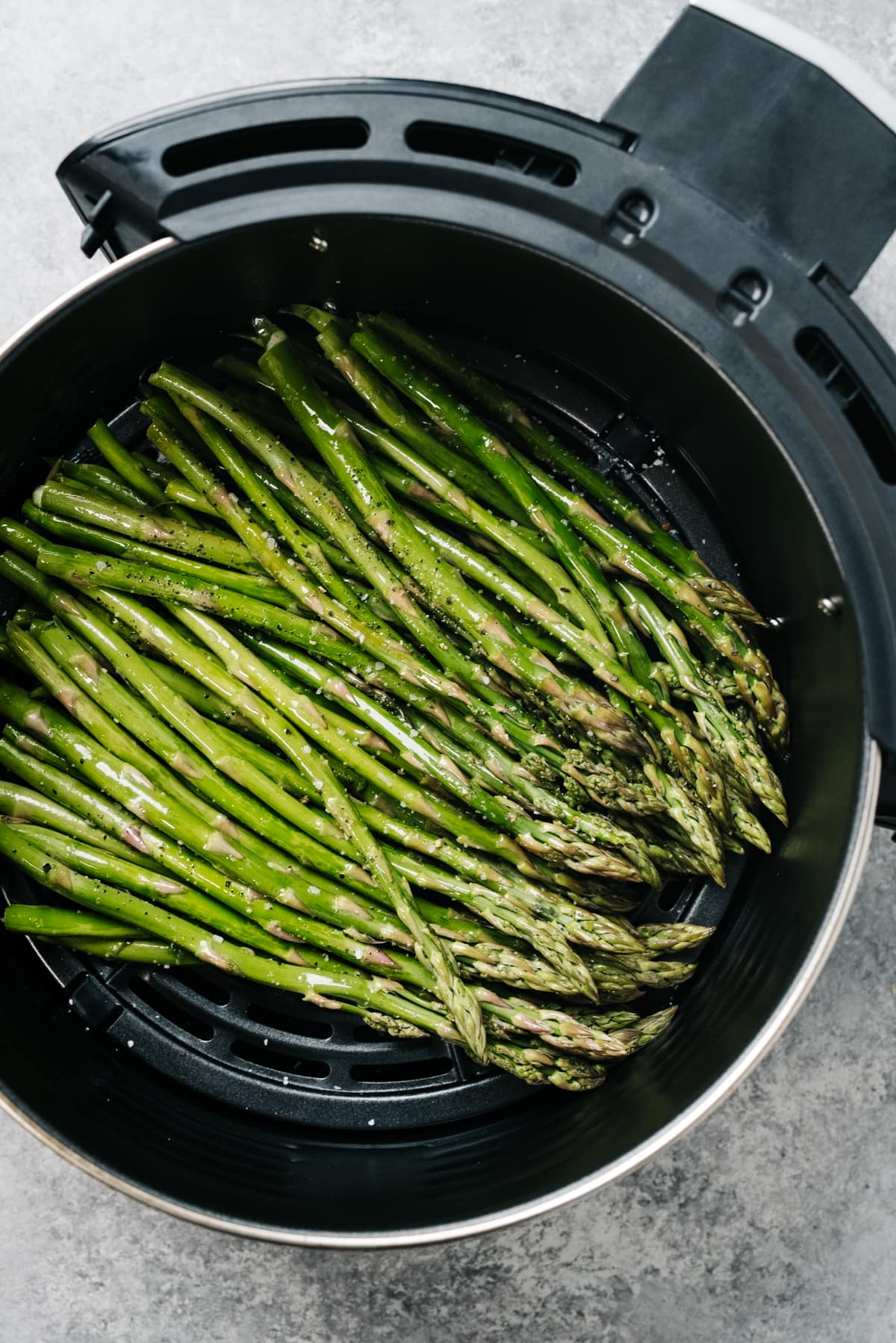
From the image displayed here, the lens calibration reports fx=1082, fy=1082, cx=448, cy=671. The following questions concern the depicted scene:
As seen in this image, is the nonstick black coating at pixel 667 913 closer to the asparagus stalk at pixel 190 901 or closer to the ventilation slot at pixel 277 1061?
the ventilation slot at pixel 277 1061

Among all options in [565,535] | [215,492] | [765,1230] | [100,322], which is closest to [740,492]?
[565,535]

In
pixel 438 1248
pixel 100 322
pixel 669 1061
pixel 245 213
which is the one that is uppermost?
pixel 245 213

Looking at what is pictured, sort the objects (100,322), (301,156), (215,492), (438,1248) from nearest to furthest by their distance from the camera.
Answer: (301,156) → (100,322) → (215,492) → (438,1248)

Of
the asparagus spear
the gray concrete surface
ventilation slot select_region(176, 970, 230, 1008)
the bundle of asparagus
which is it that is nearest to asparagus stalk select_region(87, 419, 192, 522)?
the bundle of asparagus

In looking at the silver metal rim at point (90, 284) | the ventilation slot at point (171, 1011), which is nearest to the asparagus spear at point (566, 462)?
the silver metal rim at point (90, 284)

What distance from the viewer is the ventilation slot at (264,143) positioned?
1.63 metres

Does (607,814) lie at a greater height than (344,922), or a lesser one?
greater

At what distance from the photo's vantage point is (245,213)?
65.4 inches

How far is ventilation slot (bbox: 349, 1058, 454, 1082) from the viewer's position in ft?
7.36

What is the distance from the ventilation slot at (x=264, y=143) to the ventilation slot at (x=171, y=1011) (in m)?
1.56

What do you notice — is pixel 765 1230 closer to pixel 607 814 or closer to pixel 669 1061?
pixel 669 1061

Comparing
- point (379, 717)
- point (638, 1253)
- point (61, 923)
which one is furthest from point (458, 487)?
point (638, 1253)

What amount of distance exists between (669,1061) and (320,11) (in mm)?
2317

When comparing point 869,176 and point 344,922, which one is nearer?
point 869,176
